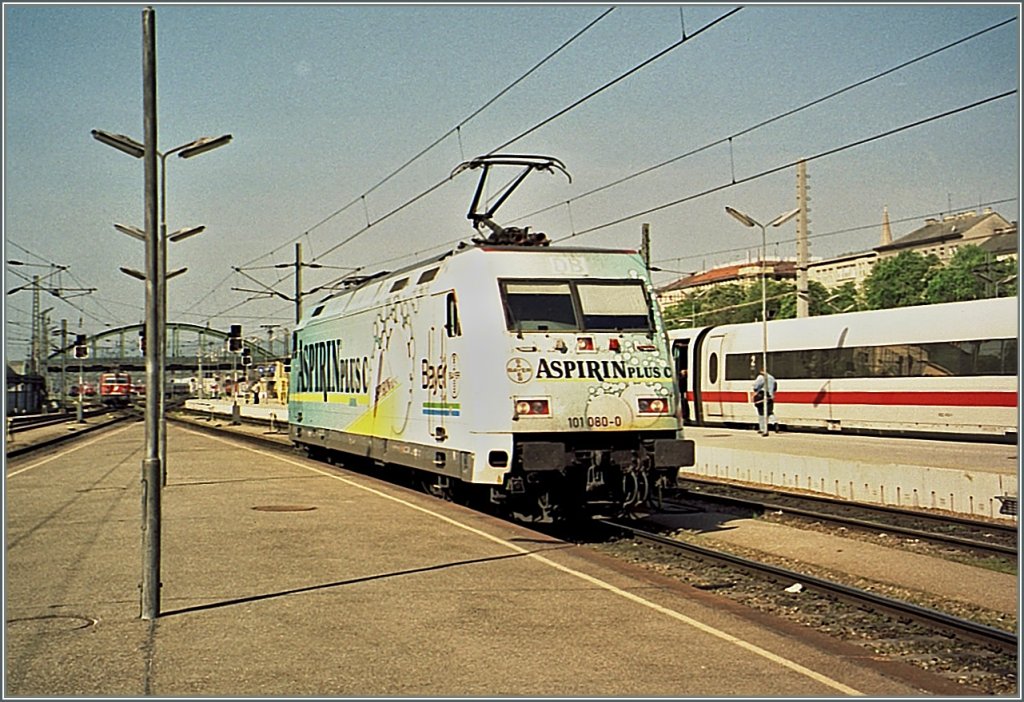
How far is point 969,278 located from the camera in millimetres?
67812

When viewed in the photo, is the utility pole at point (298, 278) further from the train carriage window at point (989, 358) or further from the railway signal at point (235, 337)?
the train carriage window at point (989, 358)

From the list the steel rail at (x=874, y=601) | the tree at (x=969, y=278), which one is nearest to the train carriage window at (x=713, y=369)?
the steel rail at (x=874, y=601)

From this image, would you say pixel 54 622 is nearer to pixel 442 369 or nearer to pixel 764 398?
pixel 442 369

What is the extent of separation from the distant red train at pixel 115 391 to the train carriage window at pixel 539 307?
8066 centimetres

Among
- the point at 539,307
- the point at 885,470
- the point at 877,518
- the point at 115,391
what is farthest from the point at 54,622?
the point at 115,391

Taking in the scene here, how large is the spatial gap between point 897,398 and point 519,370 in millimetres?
18222

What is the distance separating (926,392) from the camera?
28453 millimetres

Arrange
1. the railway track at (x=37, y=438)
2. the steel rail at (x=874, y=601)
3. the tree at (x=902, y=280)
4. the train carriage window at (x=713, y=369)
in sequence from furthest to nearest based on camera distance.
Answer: the tree at (x=902, y=280), the train carriage window at (x=713, y=369), the railway track at (x=37, y=438), the steel rail at (x=874, y=601)

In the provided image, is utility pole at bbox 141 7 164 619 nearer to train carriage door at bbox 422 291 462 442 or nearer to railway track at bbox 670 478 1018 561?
train carriage door at bbox 422 291 462 442

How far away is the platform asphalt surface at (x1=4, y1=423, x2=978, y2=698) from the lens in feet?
23.9

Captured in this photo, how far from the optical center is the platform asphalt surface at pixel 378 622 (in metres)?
7.28

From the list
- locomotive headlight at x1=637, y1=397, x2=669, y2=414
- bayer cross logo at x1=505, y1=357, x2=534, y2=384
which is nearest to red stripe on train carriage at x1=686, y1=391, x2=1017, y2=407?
locomotive headlight at x1=637, y1=397, x2=669, y2=414

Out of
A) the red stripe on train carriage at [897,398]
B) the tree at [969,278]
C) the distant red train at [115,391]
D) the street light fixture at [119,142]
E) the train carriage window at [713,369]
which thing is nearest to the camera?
the street light fixture at [119,142]

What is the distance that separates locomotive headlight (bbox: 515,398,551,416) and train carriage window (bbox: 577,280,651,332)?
3.94 feet
